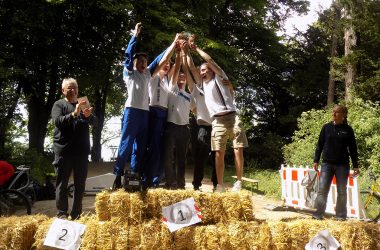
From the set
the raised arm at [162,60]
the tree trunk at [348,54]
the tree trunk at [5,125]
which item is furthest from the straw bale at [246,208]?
the tree trunk at [348,54]

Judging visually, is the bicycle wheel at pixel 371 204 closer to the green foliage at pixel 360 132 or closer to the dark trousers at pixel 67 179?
the green foliage at pixel 360 132

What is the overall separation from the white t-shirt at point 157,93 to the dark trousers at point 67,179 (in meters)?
1.11

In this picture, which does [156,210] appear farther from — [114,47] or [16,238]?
[114,47]

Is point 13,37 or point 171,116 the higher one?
point 13,37

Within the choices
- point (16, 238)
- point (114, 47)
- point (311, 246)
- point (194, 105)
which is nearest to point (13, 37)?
point (114, 47)

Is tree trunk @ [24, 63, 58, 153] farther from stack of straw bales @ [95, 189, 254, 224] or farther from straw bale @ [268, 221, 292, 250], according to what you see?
straw bale @ [268, 221, 292, 250]

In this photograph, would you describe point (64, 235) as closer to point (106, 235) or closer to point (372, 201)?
point (106, 235)

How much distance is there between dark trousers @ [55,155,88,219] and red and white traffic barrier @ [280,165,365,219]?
4.91 meters

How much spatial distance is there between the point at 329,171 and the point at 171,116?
2320 millimetres

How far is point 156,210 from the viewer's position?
416 centimetres

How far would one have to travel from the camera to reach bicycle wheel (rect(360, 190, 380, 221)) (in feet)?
24.4

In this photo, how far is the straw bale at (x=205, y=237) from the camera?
407 centimetres

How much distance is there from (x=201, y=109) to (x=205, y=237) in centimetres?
219

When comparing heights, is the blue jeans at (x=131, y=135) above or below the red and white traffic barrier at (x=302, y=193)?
above
